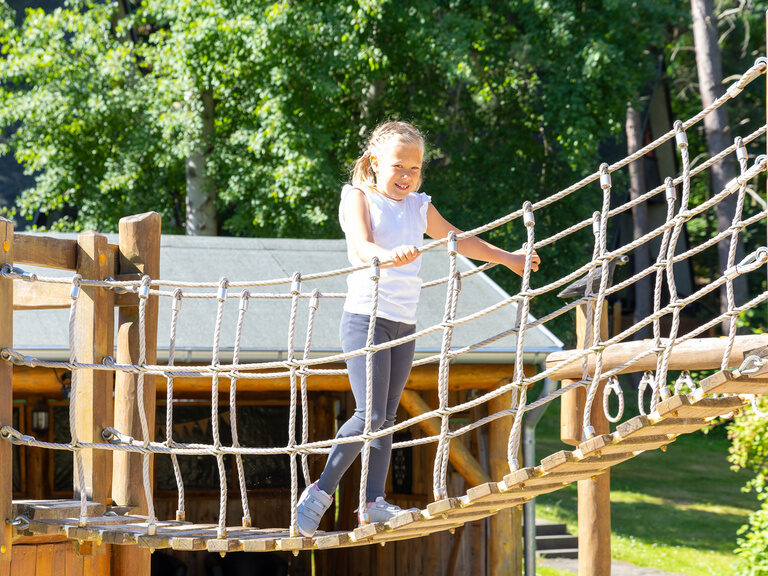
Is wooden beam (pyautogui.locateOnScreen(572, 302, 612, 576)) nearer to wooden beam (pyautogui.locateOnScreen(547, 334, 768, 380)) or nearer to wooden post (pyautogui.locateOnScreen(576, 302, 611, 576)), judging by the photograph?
wooden post (pyautogui.locateOnScreen(576, 302, 611, 576))

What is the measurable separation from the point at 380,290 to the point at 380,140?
17.6 inches

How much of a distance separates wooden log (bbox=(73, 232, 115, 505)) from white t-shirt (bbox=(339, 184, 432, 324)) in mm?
931

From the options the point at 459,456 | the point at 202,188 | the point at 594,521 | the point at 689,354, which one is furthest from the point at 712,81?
the point at 689,354

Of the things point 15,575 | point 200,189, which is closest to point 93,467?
point 15,575

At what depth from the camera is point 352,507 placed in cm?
887

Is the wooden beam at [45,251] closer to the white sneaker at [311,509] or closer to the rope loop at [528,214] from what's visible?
the white sneaker at [311,509]

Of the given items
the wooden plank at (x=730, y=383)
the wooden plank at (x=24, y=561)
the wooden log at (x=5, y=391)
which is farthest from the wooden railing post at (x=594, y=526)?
the wooden log at (x=5, y=391)

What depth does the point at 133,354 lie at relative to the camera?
12.4 feet

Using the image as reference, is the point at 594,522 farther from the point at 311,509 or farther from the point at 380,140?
the point at 380,140

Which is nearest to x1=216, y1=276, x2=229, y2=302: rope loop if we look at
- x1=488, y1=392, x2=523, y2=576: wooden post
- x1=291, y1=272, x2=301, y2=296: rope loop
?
x1=291, y1=272, x2=301, y2=296: rope loop

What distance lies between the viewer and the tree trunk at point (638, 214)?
Answer: 56.6 ft

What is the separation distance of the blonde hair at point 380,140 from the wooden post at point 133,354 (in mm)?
906

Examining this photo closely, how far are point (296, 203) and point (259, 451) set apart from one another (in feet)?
27.8

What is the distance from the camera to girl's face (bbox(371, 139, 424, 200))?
3145mm
